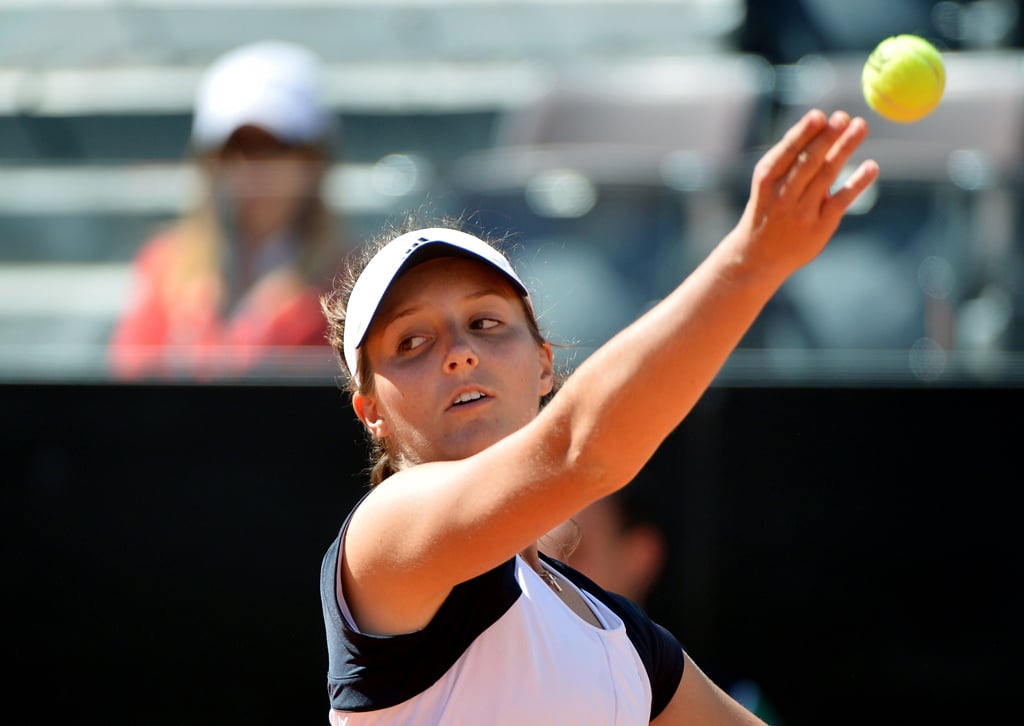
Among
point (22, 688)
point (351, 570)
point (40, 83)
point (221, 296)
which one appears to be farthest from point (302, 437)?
point (40, 83)

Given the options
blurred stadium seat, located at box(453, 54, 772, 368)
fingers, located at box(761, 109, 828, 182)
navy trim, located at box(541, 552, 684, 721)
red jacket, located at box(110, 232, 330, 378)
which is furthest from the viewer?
blurred stadium seat, located at box(453, 54, 772, 368)

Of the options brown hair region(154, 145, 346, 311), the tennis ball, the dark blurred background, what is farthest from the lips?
brown hair region(154, 145, 346, 311)

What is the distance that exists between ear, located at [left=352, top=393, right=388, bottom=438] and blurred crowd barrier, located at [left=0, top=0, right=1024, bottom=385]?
0.86m

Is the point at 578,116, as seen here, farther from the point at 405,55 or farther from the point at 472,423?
the point at 472,423

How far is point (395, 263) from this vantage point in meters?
1.96

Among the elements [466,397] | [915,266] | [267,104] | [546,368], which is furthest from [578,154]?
[466,397]

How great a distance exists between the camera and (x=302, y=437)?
384cm

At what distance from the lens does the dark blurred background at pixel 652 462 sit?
145 inches

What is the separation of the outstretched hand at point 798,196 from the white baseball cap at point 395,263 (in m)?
0.54

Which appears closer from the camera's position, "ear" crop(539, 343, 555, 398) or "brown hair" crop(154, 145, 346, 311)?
"ear" crop(539, 343, 555, 398)

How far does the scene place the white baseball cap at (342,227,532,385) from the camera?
1958 mm

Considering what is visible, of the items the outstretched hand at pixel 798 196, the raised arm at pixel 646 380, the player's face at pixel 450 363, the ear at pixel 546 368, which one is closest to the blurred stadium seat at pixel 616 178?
the ear at pixel 546 368

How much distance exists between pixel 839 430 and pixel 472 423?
2.07m

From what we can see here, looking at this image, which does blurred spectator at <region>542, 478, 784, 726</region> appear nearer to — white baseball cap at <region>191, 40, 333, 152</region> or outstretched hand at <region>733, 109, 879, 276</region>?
white baseball cap at <region>191, 40, 333, 152</region>
